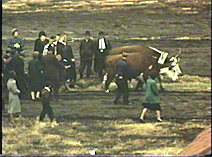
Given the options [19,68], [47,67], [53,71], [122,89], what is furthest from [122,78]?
[19,68]

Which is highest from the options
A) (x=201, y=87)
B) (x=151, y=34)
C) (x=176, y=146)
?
(x=151, y=34)

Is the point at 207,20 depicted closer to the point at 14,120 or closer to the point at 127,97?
the point at 127,97

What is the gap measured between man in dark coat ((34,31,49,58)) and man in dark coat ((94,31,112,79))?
3.47ft

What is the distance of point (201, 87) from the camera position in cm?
1814

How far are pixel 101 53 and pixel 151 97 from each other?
4.49ft

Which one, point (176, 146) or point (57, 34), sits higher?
point (57, 34)

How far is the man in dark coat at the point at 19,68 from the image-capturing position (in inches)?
717

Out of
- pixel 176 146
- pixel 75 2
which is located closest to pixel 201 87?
pixel 176 146

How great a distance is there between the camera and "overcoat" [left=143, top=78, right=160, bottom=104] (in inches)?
711

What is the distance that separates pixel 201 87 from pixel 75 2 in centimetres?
309

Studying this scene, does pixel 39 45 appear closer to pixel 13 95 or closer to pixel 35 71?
pixel 35 71

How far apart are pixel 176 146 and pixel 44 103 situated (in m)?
2.83

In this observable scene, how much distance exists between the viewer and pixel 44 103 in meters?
18.3

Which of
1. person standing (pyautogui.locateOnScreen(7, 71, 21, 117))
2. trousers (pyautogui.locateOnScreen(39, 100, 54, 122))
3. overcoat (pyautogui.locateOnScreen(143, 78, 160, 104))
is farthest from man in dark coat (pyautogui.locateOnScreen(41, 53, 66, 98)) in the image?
overcoat (pyautogui.locateOnScreen(143, 78, 160, 104))
